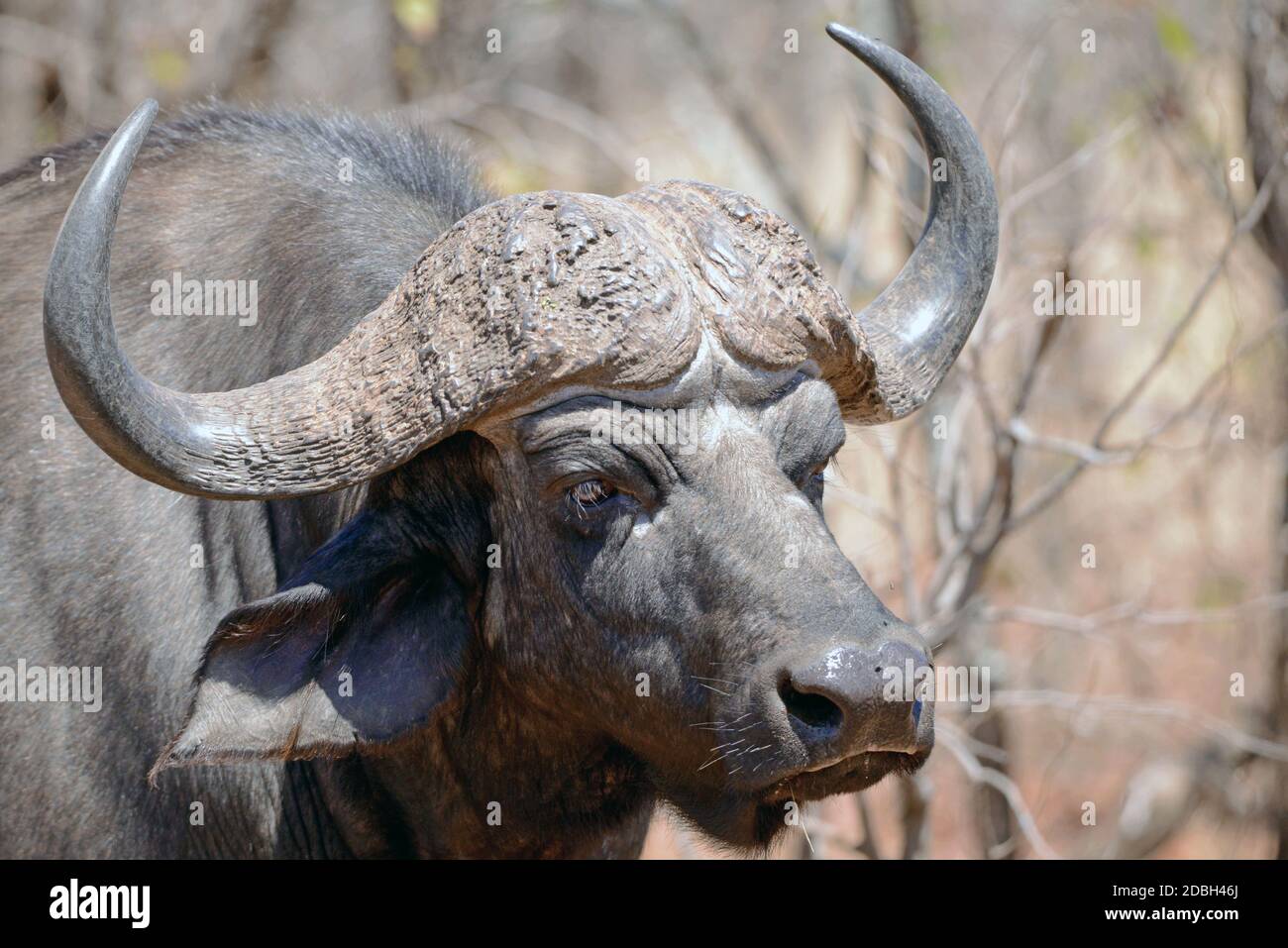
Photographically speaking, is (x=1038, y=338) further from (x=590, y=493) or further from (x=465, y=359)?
(x=465, y=359)

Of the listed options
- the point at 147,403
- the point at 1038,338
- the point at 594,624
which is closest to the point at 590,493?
the point at 594,624

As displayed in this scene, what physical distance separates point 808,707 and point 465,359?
1041mm

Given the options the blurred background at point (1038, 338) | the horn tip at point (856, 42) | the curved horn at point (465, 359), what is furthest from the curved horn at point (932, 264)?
the curved horn at point (465, 359)

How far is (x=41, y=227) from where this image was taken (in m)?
4.29

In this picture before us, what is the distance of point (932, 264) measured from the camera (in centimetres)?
401

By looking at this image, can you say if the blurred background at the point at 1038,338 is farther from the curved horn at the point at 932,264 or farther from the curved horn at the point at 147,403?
the curved horn at the point at 147,403

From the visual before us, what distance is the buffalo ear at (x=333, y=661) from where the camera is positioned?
3.24 metres

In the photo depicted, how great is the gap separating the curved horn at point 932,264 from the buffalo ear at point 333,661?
126 centimetres

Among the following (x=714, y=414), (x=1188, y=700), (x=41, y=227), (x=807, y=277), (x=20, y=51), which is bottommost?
(x=1188, y=700)

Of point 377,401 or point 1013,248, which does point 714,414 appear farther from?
point 1013,248

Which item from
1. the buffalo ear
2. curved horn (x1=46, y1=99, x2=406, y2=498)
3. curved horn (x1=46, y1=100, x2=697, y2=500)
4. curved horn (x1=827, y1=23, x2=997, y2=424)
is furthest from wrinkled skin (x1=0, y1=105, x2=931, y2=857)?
curved horn (x1=827, y1=23, x2=997, y2=424)

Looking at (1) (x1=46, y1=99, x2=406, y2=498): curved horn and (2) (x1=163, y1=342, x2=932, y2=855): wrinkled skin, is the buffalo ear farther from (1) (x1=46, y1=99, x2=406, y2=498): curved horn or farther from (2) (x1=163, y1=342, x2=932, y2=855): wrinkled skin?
(1) (x1=46, y1=99, x2=406, y2=498): curved horn
